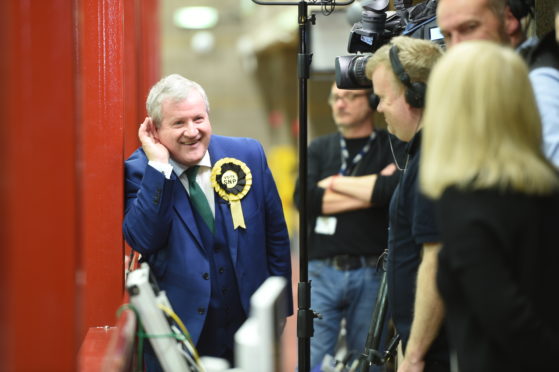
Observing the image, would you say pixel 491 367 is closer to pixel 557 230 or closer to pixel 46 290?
pixel 557 230

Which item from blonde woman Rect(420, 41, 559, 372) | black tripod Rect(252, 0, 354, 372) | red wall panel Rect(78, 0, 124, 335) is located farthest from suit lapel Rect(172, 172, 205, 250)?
blonde woman Rect(420, 41, 559, 372)

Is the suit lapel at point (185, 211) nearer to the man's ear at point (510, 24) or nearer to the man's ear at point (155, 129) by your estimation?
the man's ear at point (155, 129)

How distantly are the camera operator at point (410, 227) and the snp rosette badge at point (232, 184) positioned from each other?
2.09ft

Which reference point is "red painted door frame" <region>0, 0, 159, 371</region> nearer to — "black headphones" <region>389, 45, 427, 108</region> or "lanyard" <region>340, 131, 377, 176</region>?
"black headphones" <region>389, 45, 427, 108</region>

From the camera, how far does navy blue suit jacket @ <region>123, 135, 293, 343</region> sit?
8.85 feet

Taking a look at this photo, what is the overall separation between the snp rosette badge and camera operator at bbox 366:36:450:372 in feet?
2.09

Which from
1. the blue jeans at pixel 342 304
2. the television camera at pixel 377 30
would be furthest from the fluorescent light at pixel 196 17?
the television camera at pixel 377 30

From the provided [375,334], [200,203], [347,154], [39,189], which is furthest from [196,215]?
[39,189]

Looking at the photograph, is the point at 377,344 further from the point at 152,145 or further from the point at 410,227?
the point at 152,145

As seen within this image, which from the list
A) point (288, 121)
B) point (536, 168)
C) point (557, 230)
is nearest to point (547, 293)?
point (557, 230)

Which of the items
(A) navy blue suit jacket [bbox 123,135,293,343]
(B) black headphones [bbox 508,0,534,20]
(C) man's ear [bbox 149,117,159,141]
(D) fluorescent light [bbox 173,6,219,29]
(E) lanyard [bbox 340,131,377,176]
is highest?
(D) fluorescent light [bbox 173,6,219,29]

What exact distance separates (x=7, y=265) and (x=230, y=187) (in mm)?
1779

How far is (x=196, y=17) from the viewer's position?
15102 millimetres

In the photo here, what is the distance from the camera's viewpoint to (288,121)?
14742 mm
